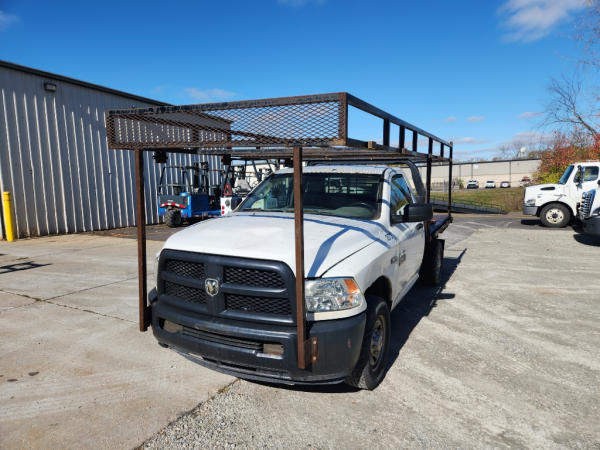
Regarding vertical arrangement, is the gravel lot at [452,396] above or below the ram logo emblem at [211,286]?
below

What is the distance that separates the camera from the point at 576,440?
7.98 feet

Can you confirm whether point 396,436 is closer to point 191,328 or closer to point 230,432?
point 230,432

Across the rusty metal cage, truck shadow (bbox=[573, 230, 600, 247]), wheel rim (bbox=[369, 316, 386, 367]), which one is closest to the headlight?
wheel rim (bbox=[369, 316, 386, 367])

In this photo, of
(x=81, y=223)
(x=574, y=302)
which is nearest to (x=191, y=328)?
(x=574, y=302)

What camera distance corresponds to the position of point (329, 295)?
99.5 inches

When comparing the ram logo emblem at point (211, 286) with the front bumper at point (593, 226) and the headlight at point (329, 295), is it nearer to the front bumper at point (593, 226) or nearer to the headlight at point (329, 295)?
the headlight at point (329, 295)

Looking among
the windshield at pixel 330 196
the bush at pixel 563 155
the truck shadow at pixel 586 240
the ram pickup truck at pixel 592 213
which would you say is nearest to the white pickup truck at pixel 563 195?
the truck shadow at pixel 586 240

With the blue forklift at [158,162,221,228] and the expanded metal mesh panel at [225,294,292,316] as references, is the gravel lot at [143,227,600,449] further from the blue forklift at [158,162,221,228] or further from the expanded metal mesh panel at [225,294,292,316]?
the blue forklift at [158,162,221,228]

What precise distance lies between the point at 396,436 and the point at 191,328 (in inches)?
61.2

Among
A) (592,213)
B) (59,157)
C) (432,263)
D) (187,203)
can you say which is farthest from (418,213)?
(59,157)

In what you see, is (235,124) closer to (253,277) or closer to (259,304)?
(253,277)

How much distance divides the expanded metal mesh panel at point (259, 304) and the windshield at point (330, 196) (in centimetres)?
139

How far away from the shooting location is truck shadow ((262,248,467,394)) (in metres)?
3.05

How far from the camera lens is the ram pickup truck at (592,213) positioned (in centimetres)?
902
